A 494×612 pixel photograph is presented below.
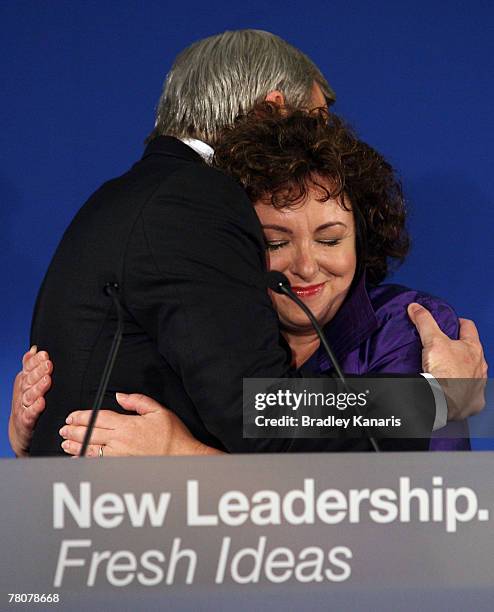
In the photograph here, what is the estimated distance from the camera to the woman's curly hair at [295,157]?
4.23 ft

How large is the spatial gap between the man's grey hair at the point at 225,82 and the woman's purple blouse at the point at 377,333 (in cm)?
30

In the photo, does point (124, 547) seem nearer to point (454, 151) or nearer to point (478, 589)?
point (478, 589)

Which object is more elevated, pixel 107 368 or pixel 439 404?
pixel 439 404

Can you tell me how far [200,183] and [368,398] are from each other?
0.29 metres

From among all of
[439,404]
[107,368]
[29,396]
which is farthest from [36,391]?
[439,404]

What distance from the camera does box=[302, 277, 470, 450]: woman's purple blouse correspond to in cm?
133

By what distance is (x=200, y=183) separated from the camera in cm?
106

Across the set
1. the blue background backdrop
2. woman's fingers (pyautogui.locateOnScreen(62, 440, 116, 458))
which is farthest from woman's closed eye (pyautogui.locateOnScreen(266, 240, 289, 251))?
the blue background backdrop

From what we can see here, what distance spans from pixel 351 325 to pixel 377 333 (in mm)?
42

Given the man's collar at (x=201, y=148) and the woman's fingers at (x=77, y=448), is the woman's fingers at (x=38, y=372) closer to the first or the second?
the woman's fingers at (x=77, y=448)

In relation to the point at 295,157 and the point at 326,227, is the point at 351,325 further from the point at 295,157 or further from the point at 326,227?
the point at 295,157

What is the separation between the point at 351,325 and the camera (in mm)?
1392

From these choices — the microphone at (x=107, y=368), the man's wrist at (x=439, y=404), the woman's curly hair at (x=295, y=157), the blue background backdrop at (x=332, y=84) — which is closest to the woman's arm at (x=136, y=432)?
the microphone at (x=107, y=368)

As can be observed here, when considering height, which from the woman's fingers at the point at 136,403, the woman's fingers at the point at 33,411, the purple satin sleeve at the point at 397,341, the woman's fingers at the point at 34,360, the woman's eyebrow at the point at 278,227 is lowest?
the woman's fingers at the point at 136,403
